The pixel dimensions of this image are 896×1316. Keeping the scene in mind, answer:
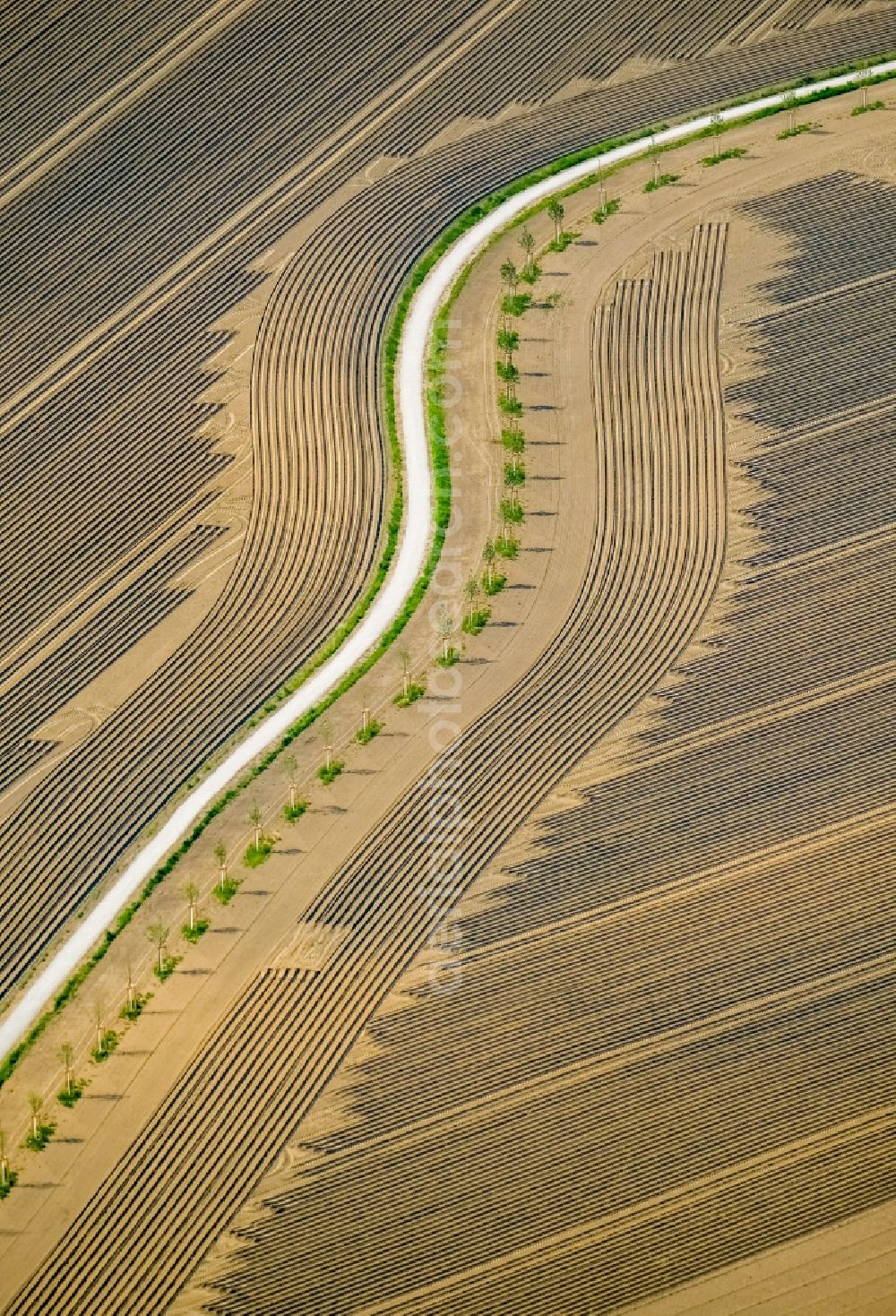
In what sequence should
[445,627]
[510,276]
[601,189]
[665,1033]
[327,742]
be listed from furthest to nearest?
1. [601,189]
2. [510,276]
3. [445,627]
4. [327,742]
5. [665,1033]

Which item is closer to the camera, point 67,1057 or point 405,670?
point 67,1057

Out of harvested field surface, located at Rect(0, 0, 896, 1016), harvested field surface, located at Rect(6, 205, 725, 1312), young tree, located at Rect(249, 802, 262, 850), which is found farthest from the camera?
harvested field surface, located at Rect(0, 0, 896, 1016)

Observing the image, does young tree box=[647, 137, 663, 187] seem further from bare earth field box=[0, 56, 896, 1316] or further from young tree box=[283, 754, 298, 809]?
young tree box=[283, 754, 298, 809]

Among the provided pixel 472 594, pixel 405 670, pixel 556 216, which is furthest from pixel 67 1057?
pixel 556 216

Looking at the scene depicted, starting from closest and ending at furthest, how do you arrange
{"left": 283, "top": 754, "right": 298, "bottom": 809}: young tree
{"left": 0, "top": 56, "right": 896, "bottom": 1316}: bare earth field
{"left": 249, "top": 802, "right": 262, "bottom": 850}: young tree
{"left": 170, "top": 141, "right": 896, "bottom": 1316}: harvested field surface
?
1. {"left": 170, "top": 141, "right": 896, "bottom": 1316}: harvested field surface
2. {"left": 0, "top": 56, "right": 896, "bottom": 1316}: bare earth field
3. {"left": 249, "top": 802, "right": 262, "bottom": 850}: young tree
4. {"left": 283, "top": 754, "right": 298, "bottom": 809}: young tree

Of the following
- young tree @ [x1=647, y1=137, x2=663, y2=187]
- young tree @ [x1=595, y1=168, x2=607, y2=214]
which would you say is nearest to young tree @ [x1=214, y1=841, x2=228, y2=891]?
young tree @ [x1=595, y1=168, x2=607, y2=214]

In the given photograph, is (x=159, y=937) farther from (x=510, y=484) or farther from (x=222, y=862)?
(x=510, y=484)

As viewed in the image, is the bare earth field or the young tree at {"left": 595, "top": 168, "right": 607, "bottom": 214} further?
the young tree at {"left": 595, "top": 168, "right": 607, "bottom": 214}
